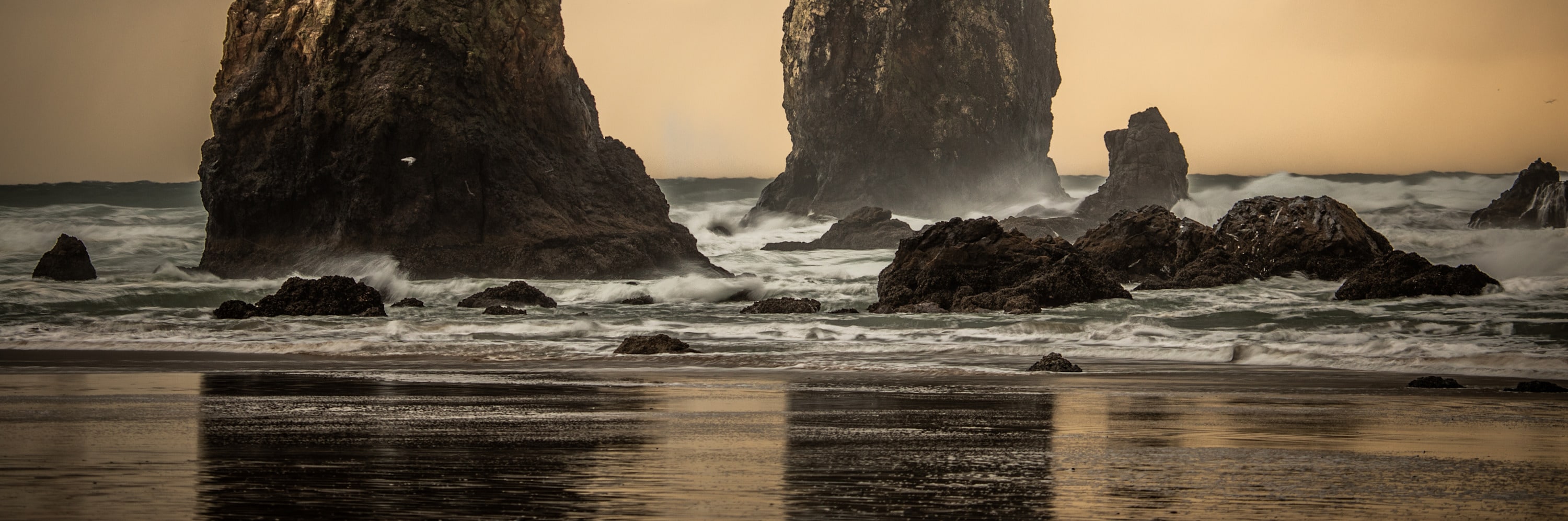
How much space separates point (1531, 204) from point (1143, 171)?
20.5 m

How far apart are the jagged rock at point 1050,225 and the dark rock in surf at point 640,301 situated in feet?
94.9

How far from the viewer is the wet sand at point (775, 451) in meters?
2.97

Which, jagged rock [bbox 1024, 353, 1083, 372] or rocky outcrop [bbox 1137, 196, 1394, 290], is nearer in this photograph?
jagged rock [bbox 1024, 353, 1083, 372]

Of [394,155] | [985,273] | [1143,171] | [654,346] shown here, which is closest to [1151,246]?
[985,273]

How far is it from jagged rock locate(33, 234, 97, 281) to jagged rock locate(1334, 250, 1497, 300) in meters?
23.4

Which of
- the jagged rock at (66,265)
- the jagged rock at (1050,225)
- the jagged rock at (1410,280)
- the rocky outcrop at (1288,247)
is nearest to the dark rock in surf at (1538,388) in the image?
the jagged rock at (1410,280)

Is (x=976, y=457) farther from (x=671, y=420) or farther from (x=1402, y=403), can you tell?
(x=1402, y=403)

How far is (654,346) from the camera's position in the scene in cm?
1125

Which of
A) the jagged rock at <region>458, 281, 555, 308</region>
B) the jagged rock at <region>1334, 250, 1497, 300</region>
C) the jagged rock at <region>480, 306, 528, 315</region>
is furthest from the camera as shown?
the jagged rock at <region>458, 281, 555, 308</region>

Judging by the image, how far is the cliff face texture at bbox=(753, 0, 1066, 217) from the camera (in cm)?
6900

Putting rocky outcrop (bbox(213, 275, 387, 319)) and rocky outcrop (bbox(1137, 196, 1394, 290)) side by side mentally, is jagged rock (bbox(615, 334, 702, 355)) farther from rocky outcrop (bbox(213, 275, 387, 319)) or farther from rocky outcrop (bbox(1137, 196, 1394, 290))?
rocky outcrop (bbox(1137, 196, 1394, 290))

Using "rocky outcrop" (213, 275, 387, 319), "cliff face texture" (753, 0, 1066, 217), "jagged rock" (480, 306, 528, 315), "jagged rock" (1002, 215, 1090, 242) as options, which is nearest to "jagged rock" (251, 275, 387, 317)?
"rocky outcrop" (213, 275, 387, 319)

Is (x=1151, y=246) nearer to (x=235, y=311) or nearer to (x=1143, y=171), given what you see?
(x=235, y=311)

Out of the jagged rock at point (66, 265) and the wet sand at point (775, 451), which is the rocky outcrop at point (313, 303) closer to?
the wet sand at point (775, 451)
